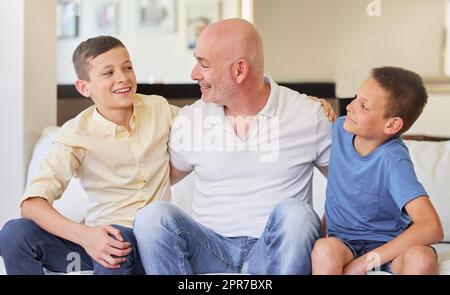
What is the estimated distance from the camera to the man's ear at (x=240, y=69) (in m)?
1.08

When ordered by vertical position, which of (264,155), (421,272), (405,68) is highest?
(405,68)

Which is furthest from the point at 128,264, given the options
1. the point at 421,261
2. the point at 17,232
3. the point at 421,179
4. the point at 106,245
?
the point at 421,179

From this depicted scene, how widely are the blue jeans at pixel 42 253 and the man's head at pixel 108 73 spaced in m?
0.17

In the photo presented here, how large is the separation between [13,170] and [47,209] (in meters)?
0.17

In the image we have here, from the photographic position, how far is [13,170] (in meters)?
1.16

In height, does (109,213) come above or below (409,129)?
below

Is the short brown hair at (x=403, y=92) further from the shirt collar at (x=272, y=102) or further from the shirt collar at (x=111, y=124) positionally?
the shirt collar at (x=111, y=124)

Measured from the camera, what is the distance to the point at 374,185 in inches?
39.9

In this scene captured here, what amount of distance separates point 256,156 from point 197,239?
0.45 feet

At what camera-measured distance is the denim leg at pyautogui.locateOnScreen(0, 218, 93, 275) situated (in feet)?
3.28

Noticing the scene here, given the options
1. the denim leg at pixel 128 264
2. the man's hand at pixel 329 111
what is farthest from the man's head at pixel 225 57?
the denim leg at pixel 128 264

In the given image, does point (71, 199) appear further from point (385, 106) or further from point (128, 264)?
point (385, 106)

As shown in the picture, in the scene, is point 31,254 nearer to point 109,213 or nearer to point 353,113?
point 109,213

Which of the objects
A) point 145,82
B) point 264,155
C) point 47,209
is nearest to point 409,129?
point 264,155
